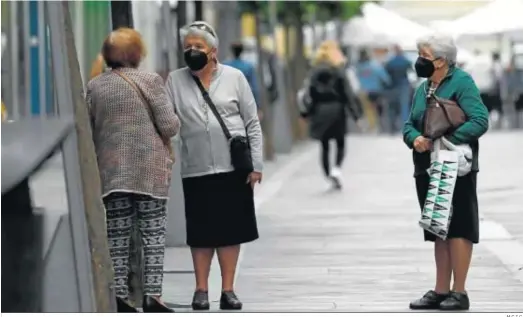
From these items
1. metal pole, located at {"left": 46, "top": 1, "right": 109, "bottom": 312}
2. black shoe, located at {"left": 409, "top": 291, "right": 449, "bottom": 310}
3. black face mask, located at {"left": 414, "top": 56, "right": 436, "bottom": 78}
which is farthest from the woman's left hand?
metal pole, located at {"left": 46, "top": 1, "right": 109, "bottom": 312}

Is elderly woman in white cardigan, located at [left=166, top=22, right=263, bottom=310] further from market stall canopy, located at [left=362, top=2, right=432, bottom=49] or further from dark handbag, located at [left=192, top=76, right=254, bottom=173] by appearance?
market stall canopy, located at [left=362, top=2, right=432, bottom=49]

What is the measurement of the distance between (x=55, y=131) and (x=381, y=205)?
9.50 m

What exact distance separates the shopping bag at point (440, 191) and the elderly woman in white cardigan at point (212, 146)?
97 cm

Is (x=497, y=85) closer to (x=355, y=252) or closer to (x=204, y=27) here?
(x=355, y=252)

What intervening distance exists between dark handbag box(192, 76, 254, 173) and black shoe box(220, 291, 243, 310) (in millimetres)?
752

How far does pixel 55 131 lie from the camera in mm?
8164

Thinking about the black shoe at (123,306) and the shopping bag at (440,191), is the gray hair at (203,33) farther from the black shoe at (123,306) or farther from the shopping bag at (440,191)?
the black shoe at (123,306)

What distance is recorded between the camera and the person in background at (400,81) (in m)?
31.5

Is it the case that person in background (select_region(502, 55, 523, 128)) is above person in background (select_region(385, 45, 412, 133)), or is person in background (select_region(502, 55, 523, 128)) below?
below

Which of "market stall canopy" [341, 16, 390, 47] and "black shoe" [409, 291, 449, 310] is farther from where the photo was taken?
"market stall canopy" [341, 16, 390, 47]

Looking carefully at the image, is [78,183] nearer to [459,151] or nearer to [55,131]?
[55,131]

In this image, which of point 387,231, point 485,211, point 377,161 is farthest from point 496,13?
point 387,231

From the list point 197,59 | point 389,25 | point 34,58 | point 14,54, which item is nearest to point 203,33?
point 197,59

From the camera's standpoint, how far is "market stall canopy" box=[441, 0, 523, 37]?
984 inches
